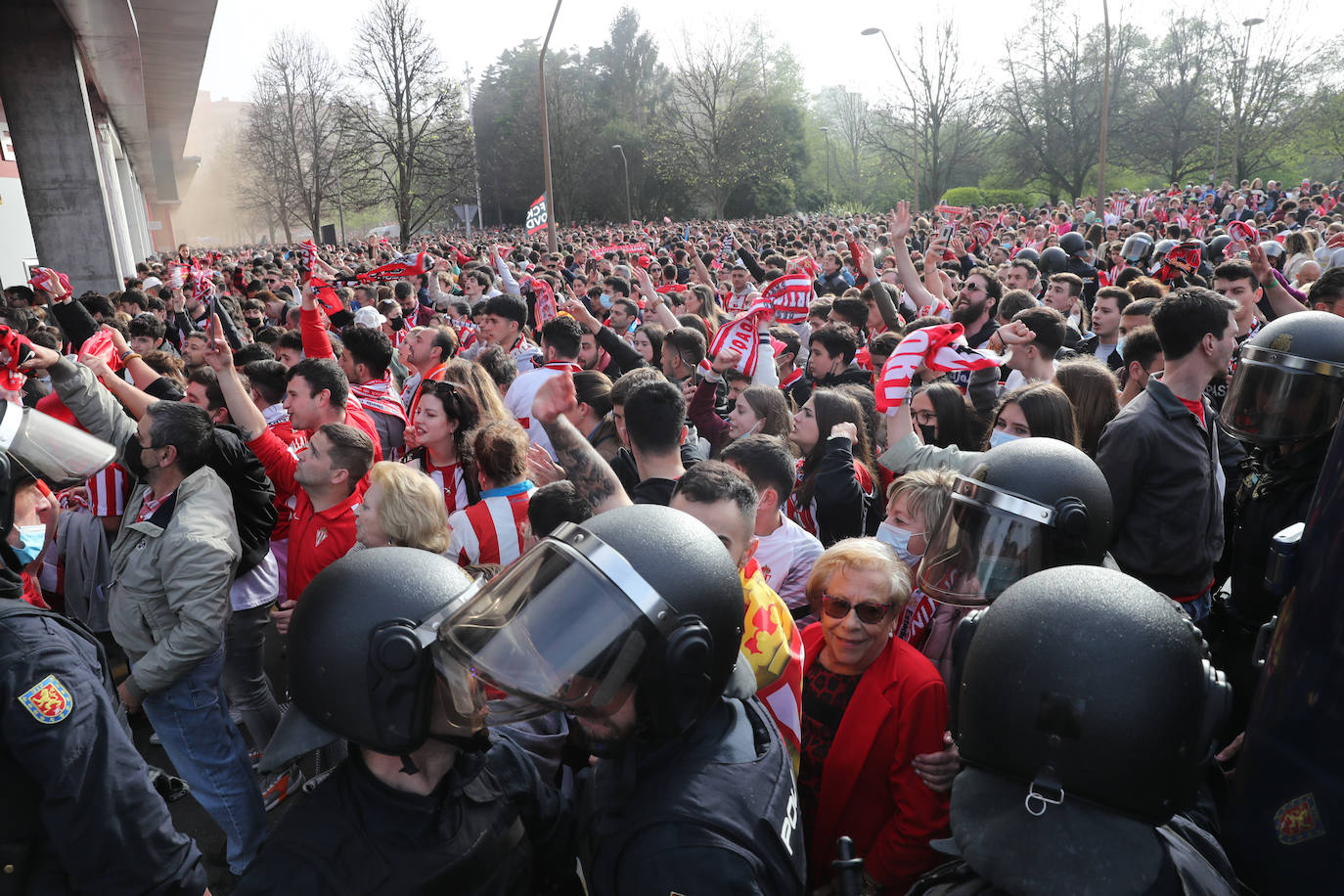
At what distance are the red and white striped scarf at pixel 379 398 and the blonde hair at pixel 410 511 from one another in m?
2.32

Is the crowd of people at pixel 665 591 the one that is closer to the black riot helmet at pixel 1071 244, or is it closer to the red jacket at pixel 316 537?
the red jacket at pixel 316 537

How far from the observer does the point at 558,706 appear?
1699 mm

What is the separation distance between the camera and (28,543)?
2.62m

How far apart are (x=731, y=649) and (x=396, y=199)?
42289 millimetres

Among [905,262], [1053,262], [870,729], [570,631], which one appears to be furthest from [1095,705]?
[1053,262]

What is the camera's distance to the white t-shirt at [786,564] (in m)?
3.47

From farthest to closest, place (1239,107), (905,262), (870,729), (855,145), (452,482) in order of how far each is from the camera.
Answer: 1. (855,145)
2. (1239,107)
3. (905,262)
4. (452,482)
5. (870,729)

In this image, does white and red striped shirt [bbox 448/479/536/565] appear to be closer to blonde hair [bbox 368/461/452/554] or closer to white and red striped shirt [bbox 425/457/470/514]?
blonde hair [bbox 368/461/452/554]

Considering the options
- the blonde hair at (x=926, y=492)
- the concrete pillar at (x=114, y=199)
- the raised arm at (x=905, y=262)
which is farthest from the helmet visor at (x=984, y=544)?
the concrete pillar at (x=114, y=199)

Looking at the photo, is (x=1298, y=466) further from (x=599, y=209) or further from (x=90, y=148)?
(x=599, y=209)

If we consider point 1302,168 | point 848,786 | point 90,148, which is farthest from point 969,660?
point 1302,168

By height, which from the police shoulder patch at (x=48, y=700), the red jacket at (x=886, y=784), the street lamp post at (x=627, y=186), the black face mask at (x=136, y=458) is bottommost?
the red jacket at (x=886, y=784)

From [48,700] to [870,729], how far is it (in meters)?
2.13

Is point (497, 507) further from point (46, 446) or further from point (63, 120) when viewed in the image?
point (63, 120)
